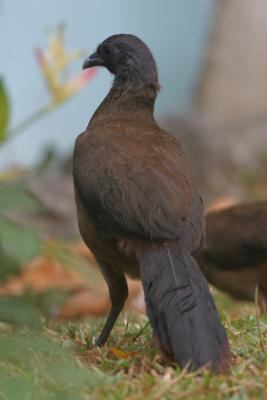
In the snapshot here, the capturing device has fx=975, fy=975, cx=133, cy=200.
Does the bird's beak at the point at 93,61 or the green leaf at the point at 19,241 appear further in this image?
the bird's beak at the point at 93,61

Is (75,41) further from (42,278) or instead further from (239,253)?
(239,253)

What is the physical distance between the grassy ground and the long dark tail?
9cm

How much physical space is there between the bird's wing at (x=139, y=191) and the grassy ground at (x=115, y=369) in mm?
540

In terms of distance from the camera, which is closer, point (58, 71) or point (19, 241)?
point (19, 241)

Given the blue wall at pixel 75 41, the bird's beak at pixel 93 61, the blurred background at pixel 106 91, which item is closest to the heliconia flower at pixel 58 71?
the blurred background at pixel 106 91

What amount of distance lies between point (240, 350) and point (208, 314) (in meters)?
0.52

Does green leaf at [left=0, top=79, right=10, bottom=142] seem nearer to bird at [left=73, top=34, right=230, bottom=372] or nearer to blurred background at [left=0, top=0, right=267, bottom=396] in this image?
bird at [left=73, top=34, right=230, bottom=372]

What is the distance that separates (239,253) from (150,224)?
290cm

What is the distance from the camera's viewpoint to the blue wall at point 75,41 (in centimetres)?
1098

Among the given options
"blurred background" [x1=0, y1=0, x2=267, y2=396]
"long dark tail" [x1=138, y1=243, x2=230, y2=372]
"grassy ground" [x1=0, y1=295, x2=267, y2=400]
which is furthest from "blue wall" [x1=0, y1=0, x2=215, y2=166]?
"long dark tail" [x1=138, y1=243, x2=230, y2=372]

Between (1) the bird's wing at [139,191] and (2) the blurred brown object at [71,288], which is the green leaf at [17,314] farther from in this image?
(2) the blurred brown object at [71,288]

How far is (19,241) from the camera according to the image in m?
4.80

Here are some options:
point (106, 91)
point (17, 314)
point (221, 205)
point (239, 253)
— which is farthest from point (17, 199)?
point (106, 91)

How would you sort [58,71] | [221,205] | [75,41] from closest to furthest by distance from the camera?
[58,71], [221,205], [75,41]
